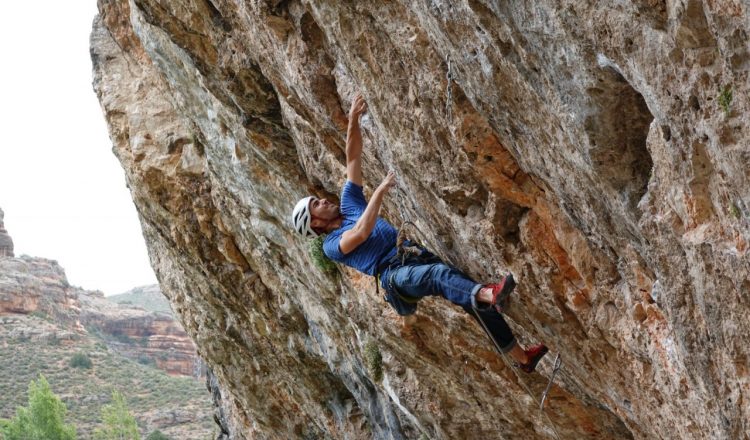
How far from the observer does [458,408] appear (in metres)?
10.1

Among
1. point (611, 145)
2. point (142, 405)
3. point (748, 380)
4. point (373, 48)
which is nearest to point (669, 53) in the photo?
point (611, 145)

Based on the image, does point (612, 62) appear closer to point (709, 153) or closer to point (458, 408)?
point (709, 153)

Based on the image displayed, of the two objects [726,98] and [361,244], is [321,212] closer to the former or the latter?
[361,244]

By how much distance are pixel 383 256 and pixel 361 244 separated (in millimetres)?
199

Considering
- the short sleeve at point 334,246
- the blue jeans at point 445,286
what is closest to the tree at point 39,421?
the short sleeve at point 334,246

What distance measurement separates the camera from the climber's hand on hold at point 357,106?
659cm

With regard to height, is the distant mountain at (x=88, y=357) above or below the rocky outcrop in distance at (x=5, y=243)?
below

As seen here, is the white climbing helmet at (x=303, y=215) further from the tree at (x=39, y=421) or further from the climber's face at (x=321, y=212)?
the tree at (x=39, y=421)

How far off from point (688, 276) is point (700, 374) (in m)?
0.67

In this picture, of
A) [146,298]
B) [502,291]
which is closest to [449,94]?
[502,291]

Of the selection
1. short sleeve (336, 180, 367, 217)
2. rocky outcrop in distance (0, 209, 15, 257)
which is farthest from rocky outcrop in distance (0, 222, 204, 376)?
short sleeve (336, 180, 367, 217)

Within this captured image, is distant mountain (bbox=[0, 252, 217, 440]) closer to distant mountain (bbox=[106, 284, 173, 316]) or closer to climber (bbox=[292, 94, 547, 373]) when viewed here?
climber (bbox=[292, 94, 547, 373])

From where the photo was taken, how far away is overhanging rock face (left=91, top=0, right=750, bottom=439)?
12.6 feet

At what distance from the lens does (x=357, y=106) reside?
662 centimetres
